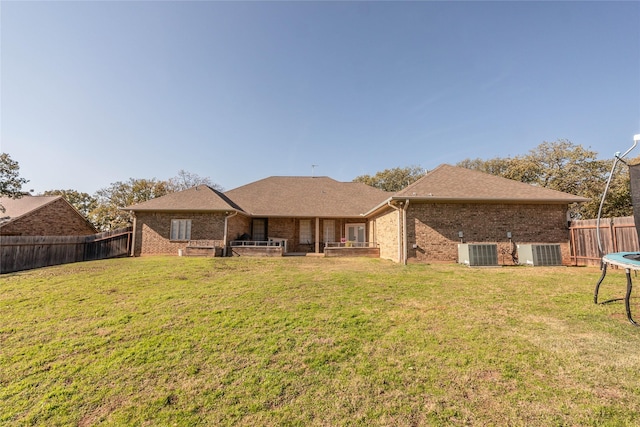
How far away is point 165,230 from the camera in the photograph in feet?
49.8

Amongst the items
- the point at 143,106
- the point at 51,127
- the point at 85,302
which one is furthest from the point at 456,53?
the point at 51,127

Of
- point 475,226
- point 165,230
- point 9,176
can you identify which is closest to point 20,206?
point 9,176

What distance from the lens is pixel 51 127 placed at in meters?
11.1

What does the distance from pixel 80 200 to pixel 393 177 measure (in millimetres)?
42090

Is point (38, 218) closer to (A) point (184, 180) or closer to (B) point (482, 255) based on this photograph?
(A) point (184, 180)

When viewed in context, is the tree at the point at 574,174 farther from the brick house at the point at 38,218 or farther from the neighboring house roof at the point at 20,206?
the neighboring house roof at the point at 20,206

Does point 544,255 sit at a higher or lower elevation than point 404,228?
lower

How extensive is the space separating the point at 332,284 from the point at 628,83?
16053mm

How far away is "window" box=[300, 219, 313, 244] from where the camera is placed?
18.1 metres

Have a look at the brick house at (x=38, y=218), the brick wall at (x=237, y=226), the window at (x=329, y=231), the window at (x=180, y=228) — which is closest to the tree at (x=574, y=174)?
the window at (x=329, y=231)

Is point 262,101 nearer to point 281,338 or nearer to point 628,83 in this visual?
point 281,338

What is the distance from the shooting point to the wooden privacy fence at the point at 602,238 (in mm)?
8808

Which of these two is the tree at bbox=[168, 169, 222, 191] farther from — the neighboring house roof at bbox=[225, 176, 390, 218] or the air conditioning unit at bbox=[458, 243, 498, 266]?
the air conditioning unit at bbox=[458, 243, 498, 266]

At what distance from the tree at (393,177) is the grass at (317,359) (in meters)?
31.8
